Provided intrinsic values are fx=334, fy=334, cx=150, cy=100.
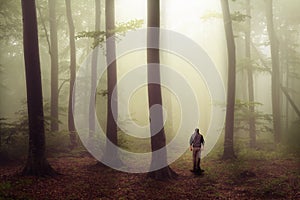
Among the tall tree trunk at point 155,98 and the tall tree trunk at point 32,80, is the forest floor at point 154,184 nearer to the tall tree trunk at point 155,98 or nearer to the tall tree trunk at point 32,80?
the tall tree trunk at point 155,98

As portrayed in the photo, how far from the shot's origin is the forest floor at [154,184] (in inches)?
439

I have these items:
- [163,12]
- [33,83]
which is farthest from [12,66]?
[33,83]

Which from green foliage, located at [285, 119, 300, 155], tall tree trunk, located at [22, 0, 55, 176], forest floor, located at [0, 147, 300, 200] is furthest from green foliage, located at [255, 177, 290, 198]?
green foliage, located at [285, 119, 300, 155]

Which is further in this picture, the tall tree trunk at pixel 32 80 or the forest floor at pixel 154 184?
the tall tree trunk at pixel 32 80

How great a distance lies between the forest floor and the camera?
11.2 m

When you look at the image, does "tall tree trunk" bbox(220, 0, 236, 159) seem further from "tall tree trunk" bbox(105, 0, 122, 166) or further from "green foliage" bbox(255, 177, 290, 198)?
"tall tree trunk" bbox(105, 0, 122, 166)

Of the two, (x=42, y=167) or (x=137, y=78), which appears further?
(x=137, y=78)

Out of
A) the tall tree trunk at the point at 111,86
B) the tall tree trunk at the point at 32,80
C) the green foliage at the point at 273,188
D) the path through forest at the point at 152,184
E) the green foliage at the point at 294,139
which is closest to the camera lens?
the path through forest at the point at 152,184

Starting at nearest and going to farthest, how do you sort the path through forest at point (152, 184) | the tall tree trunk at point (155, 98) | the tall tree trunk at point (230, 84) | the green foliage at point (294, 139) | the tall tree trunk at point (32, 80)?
the path through forest at point (152, 184) < the tall tree trunk at point (32, 80) < the tall tree trunk at point (155, 98) < the tall tree trunk at point (230, 84) < the green foliage at point (294, 139)

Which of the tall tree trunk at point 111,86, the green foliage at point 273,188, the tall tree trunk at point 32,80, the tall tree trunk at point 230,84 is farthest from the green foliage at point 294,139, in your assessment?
the tall tree trunk at point 32,80

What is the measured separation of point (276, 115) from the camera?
2381 cm

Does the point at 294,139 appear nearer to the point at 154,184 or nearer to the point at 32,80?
the point at 154,184

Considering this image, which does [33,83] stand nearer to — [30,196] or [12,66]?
[30,196]

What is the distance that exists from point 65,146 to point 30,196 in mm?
10841
